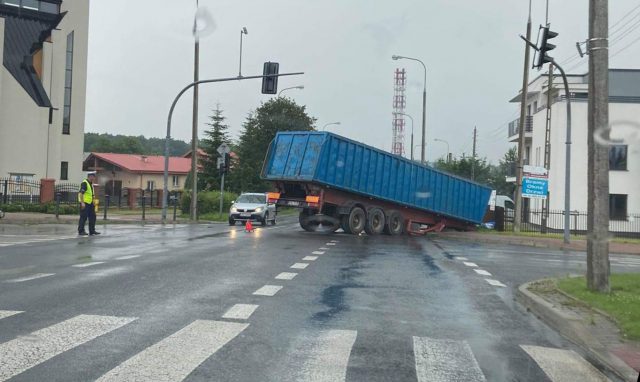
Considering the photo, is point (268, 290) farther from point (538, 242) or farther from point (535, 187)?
point (535, 187)

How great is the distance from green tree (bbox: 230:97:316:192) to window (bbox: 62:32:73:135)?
14294 millimetres

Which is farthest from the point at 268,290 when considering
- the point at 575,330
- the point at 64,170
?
the point at 64,170

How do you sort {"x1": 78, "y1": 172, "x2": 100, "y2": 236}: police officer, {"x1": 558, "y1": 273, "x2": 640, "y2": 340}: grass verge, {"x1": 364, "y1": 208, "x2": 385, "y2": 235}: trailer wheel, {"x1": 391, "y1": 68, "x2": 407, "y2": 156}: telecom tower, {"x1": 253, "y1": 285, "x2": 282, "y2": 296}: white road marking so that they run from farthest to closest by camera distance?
{"x1": 391, "y1": 68, "x2": 407, "y2": 156}: telecom tower
{"x1": 364, "y1": 208, "x2": 385, "y2": 235}: trailer wheel
{"x1": 78, "y1": 172, "x2": 100, "y2": 236}: police officer
{"x1": 253, "y1": 285, "x2": 282, "y2": 296}: white road marking
{"x1": 558, "y1": 273, "x2": 640, "y2": 340}: grass verge

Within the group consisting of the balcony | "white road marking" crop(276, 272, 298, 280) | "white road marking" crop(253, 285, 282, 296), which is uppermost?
the balcony

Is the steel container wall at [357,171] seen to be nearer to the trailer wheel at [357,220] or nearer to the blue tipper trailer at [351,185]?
the blue tipper trailer at [351,185]

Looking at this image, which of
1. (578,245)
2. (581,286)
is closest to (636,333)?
(581,286)

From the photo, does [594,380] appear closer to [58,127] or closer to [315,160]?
[315,160]

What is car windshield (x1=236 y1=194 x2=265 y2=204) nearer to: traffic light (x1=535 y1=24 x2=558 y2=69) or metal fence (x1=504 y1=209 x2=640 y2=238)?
metal fence (x1=504 y1=209 x2=640 y2=238)

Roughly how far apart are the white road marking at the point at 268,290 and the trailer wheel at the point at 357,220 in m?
13.7

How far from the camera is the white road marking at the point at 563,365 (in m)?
5.34

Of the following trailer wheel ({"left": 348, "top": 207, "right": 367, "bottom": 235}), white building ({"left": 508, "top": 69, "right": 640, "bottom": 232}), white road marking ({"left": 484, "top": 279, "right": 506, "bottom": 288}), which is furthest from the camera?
white building ({"left": 508, "top": 69, "right": 640, "bottom": 232})

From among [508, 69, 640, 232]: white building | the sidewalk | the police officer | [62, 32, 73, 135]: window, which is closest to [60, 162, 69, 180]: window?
[62, 32, 73, 135]: window

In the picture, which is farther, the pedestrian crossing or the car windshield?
the car windshield

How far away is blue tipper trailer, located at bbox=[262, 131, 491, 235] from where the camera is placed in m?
22.1
